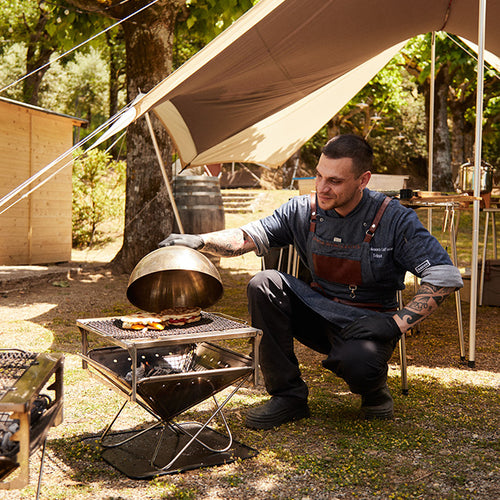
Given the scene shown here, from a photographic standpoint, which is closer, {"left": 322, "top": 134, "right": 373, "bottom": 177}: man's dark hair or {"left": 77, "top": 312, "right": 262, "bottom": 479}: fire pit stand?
{"left": 77, "top": 312, "right": 262, "bottom": 479}: fire pit stand

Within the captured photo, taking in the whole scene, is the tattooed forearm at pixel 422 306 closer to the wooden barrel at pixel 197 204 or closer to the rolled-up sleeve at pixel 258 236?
the rolled-up sleeve at pixel 258 236

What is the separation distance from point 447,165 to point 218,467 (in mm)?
13177

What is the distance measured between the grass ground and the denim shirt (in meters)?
0.58

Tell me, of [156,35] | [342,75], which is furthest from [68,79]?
[342,75]

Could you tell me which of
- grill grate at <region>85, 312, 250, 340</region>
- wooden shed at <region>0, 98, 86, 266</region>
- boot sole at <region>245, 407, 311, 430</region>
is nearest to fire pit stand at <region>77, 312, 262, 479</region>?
grill grate at <region>85, 312, 250, 340</region>

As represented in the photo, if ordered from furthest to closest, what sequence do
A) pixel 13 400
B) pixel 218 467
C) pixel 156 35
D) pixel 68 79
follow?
pixel 68 79 → pixel 156 35 → pixel 218 467 → pixel 13 400

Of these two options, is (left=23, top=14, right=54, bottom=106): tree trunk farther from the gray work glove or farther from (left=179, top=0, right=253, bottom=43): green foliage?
the gray work glove

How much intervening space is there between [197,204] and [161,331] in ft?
17.5

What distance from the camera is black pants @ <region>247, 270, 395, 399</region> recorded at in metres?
2.56

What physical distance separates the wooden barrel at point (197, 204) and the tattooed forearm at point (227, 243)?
182 inches

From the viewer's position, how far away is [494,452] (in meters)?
2.45

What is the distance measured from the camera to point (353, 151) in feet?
8.80

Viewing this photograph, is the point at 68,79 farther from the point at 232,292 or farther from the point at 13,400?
the point at 13,400

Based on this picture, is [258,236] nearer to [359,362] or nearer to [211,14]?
[359,362]
